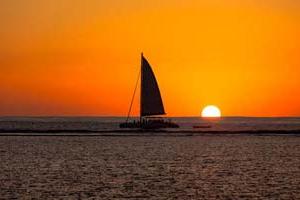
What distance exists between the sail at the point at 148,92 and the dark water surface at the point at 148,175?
5671cm

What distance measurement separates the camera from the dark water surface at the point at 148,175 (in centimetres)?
5144

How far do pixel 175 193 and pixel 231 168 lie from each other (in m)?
22.8

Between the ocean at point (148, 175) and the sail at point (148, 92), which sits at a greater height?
the sail at point (148, 92)

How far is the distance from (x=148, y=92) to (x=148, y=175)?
91958 millimetres

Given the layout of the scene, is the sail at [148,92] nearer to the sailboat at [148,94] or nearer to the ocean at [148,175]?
the sailboat at [148,94]

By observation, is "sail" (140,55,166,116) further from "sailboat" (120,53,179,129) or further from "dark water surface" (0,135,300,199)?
"dark water surface" (0,135,300,199)

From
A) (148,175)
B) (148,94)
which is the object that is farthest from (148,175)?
(148,94)

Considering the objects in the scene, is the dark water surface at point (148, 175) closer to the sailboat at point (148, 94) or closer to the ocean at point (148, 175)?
the ocean at point (148, 175)

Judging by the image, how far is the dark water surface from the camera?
51438 mm

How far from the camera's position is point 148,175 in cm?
6456

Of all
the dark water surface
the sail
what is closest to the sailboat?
the sail

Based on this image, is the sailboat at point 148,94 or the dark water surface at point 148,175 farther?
the sailboat at point 148,94

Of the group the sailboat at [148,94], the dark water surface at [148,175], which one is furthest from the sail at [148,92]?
the dark water surface at [148,175]

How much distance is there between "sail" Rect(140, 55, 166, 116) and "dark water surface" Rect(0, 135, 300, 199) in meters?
56.7
